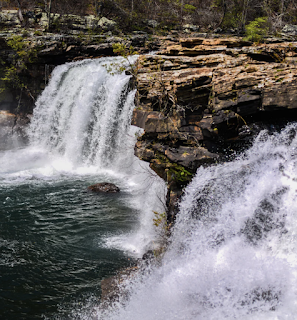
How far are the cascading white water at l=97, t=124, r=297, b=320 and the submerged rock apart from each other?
5360mm

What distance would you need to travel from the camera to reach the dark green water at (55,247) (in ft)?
20.1

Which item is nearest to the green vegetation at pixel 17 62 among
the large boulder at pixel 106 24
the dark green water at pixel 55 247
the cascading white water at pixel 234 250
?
the large boulder at pixel 106 24

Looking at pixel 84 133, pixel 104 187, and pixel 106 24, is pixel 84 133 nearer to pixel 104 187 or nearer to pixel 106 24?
pixel 104 187

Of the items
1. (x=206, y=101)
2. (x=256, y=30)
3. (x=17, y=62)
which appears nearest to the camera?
(x=206, y=101)

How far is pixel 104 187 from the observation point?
1219cm

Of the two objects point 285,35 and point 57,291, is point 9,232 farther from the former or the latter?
point 285,35

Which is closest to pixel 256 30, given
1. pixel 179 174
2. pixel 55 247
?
pixel 179 174

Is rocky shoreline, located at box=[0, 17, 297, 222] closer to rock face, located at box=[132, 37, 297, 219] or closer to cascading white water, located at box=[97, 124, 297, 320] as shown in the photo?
rock face, located at box=[132, 37, 297, 219]

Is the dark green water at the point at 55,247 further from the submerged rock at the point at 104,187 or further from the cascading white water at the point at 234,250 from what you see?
the cascading white water at the point at 234,250

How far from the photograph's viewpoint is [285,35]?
837 inches

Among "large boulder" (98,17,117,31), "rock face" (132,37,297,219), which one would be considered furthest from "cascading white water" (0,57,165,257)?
"large boulder" (98,17,117,31)

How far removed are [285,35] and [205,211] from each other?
2000 centimetres

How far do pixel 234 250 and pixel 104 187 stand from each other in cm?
741

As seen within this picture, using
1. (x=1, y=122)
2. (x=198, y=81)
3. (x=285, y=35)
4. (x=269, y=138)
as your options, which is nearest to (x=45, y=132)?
(x=1, y=122)
